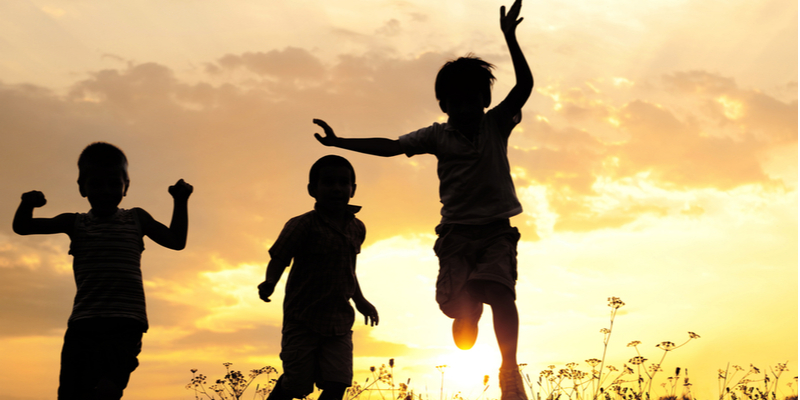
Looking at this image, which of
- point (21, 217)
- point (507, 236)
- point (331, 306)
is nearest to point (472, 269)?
point (507, 236)

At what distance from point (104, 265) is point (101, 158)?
0.77 m

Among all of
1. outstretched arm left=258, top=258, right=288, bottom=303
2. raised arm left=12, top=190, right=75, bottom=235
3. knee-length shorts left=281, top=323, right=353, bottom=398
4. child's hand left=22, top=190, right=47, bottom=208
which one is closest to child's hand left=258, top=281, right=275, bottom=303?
outstretched arm left=258, top=258, right=288, bottom=303

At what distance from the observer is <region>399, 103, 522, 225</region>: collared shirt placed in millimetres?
5246

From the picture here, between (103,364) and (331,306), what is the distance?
2.00 metres

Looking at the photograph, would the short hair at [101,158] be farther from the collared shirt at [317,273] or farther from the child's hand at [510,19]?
the child's hand at [510,19]

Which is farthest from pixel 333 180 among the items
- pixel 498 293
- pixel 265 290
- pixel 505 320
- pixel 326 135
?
pixel 505 320

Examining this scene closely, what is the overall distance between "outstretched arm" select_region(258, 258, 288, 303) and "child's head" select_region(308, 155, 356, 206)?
0.70 meters

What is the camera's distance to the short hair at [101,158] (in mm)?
4812

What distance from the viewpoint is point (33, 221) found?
4750mm

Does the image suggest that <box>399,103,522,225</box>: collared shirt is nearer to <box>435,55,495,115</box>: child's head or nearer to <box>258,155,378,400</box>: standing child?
<box>435,55,495,115</box>: child's head

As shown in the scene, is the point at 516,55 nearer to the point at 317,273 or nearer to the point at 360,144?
the point at 360,144

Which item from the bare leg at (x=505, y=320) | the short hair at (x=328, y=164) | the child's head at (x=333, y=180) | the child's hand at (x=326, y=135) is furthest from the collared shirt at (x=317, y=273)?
the bare leg at (x=505, y=320)

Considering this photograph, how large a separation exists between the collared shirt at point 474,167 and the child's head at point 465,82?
0.54ft

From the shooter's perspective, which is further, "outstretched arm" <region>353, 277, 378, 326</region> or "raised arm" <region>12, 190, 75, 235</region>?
"outstretched arm" <region>353, 277, 378, 326</region>
